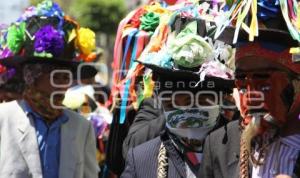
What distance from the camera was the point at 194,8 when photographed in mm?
4219

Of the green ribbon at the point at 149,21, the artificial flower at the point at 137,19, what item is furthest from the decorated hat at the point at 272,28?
the artificial flower at the point at 137,19

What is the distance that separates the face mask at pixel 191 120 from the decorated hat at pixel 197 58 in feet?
0.46

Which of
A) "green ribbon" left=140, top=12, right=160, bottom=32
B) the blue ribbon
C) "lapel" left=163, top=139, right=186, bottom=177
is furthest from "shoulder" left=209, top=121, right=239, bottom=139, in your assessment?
the blue ribbon

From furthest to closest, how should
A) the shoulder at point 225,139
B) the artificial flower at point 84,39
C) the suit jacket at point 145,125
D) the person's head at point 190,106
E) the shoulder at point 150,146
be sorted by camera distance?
the artificial flower at point 84,39 < the suit jacket at point 145,125 < the person's head at point 190,106 < the shoulder at point 150,146 < the shoulder at point 225,139

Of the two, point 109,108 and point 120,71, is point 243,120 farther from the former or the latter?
point 109,108

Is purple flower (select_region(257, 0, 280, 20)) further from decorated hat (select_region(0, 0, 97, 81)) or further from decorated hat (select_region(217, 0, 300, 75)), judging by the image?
decorated hat (select_region(0, 0, 97, 81))

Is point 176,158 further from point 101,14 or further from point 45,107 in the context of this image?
point 101,14

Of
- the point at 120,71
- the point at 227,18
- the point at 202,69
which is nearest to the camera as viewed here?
the point at 227,18

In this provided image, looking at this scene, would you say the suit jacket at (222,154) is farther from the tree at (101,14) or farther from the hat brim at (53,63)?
the tree at (101,14)

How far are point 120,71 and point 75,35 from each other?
0.41 metres

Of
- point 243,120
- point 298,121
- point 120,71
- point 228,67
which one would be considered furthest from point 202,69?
point 120,71

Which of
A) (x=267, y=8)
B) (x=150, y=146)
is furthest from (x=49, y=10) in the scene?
(x=267, y=8)

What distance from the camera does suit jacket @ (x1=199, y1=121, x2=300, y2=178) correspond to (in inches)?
131

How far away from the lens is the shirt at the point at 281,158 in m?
2.92
